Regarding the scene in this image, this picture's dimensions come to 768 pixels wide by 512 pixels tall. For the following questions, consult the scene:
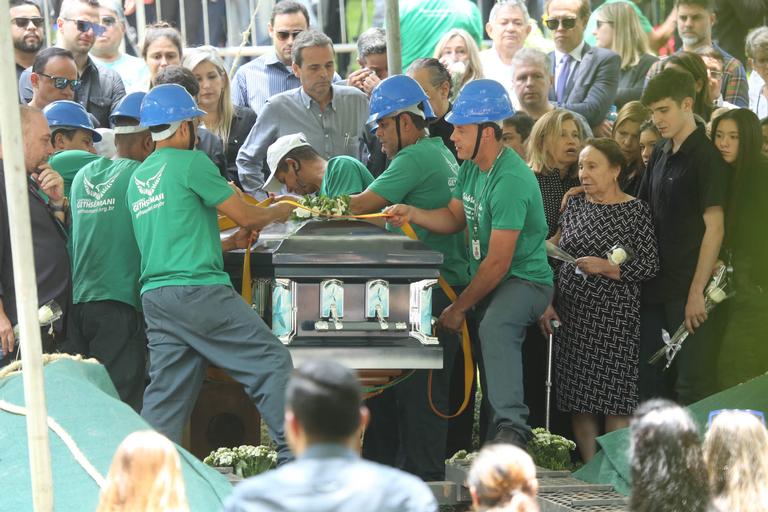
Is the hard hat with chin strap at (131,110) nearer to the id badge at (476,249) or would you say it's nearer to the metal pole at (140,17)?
the id badge at (476,249)

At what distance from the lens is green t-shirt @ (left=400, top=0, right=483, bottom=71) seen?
11352 mm

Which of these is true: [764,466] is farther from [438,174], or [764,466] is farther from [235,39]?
[235,39]

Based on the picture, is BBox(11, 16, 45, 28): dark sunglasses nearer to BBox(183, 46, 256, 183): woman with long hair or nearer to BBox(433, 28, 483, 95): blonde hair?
BBox(183, 46, 256, 183): woman with long hair

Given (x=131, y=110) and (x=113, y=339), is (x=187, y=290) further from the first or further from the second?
(x=131, y=110)

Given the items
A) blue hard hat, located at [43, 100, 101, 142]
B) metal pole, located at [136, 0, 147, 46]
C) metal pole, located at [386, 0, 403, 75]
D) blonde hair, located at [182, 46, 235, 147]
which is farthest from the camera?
metal pole, located at [136, 0, 147, 46]

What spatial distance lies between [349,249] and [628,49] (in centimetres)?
398

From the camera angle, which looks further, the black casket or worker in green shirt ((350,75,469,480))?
worker in green shirt ((350,75,469,480))

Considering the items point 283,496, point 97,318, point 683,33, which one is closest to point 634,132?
point 683,33

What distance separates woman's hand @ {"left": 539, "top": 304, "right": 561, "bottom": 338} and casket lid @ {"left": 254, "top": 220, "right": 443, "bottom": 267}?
35.9 inches

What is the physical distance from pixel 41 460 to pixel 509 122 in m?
4.51

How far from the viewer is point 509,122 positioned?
8.95 meters

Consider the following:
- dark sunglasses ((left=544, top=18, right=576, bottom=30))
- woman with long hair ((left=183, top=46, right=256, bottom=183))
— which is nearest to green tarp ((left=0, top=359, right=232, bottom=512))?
woman with long hair ((left=183, top=46, right=256, bottom=183))

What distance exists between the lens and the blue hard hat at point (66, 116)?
837 centimetres

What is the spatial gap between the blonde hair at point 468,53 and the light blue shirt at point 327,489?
21.3ft
